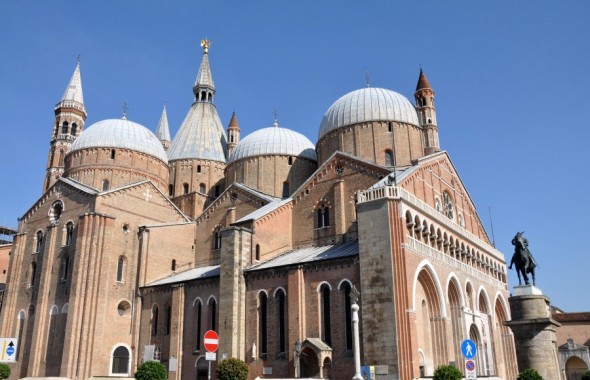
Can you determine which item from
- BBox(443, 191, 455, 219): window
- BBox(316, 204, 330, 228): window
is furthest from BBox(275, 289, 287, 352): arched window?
BBox(443, 191, 455, 219): window

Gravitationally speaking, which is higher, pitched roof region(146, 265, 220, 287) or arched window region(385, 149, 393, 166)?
arched window region(385, 149, 393, 166)

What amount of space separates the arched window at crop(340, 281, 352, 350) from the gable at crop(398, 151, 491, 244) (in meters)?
6.36

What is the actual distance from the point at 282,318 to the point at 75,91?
38.9m

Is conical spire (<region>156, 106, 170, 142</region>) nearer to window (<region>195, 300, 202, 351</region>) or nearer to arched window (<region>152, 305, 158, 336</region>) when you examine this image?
arched window (<region>152, 305, 158, 336</region>)

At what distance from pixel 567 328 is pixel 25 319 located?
4223 cm

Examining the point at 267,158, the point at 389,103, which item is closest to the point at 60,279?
the point at 267,158

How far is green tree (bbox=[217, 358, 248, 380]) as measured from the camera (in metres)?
23.8

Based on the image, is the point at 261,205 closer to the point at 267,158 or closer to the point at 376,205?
the point at 267,158

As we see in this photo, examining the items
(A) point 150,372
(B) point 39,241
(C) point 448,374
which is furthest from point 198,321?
(C) point 448,374

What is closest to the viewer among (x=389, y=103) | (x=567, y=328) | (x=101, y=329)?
(x=101, y=329)

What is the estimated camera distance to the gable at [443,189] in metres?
31.7

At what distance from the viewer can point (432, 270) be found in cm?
2823

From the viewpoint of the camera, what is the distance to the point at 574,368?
44.5 meters

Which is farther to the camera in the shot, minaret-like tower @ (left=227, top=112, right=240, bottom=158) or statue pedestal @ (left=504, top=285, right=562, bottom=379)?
minaret-like tower @ (left=227, top=112, right=240, bottom=158)
